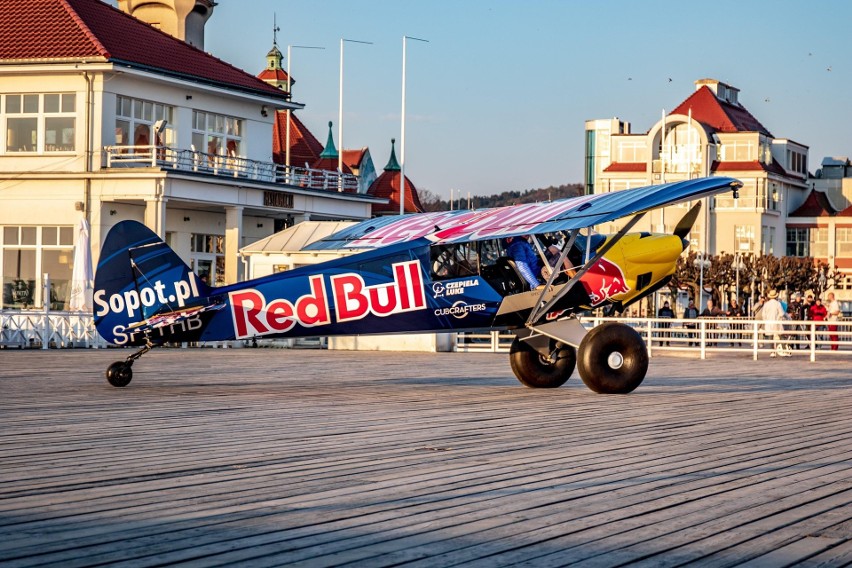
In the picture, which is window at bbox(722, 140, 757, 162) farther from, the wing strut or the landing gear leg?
the landing gear leg

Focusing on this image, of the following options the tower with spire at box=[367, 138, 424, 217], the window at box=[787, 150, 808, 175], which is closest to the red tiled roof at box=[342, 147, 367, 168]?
the tower with spire at box=[367, 138, 424, 217]

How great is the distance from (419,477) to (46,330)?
24333mm

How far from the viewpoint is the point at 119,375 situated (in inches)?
673

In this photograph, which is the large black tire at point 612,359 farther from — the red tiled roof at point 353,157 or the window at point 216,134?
the red tiled roof at point 353,157

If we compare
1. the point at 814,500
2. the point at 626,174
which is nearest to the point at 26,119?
the point at 814,500

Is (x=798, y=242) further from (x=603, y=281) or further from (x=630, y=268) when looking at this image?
(x=603, y=281)

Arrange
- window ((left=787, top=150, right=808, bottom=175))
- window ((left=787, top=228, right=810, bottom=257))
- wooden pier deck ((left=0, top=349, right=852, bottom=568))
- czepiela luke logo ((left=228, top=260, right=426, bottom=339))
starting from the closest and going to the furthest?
wooden pier deck ((left=0, top=349, right=852, bottom=568)) < czepiela luke logo ((left=228, top=260, right=426, bottom=339)) < window ((left=787, top=150, right=808, bottom=175)) < window ((left=787, top=228, right=810, bottom=257))

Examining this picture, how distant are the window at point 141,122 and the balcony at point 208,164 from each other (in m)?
0.42

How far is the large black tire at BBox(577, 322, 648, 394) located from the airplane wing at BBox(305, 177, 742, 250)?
1730mm

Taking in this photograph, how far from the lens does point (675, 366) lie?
26.1m

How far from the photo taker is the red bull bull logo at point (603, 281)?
17297 mm

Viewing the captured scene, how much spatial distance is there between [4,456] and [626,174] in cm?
8818

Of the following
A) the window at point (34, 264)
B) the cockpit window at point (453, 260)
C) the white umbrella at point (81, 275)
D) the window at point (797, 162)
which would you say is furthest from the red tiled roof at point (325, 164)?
the cockpit window at point (453, 260)

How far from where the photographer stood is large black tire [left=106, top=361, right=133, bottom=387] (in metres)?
17.1
